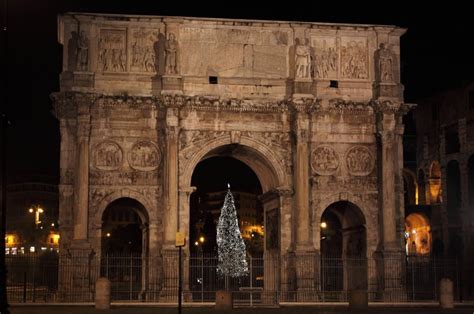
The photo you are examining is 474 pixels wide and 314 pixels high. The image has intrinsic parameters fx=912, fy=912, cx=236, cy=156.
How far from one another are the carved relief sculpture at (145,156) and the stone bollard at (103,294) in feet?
28.2

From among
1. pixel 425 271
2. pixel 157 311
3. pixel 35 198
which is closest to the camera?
pixel 157 311

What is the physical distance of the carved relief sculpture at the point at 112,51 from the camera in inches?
1451

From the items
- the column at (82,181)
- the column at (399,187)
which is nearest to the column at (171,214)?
the column at (82,181)

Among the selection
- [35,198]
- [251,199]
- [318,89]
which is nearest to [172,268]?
[318,89]

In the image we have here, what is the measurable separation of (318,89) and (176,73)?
5923 mm

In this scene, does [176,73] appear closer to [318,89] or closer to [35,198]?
[318,89]

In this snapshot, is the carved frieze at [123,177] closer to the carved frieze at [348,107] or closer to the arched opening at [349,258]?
the arched opening at [349,258]

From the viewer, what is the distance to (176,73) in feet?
120

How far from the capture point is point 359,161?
38062 millimetres

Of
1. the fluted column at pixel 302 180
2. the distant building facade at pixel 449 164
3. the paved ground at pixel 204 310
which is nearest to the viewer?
the paved ground at pixel 204 310

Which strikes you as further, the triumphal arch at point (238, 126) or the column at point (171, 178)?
the triumphal arch at point (238, 126)

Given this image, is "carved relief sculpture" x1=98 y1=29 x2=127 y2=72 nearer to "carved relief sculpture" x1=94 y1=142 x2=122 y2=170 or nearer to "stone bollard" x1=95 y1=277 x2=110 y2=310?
"carved relief sculpture" x1=94 y1=142 x2=122 y2=170

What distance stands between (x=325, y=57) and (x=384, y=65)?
2464 millimetres

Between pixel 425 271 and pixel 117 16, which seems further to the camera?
pixel 425 271
